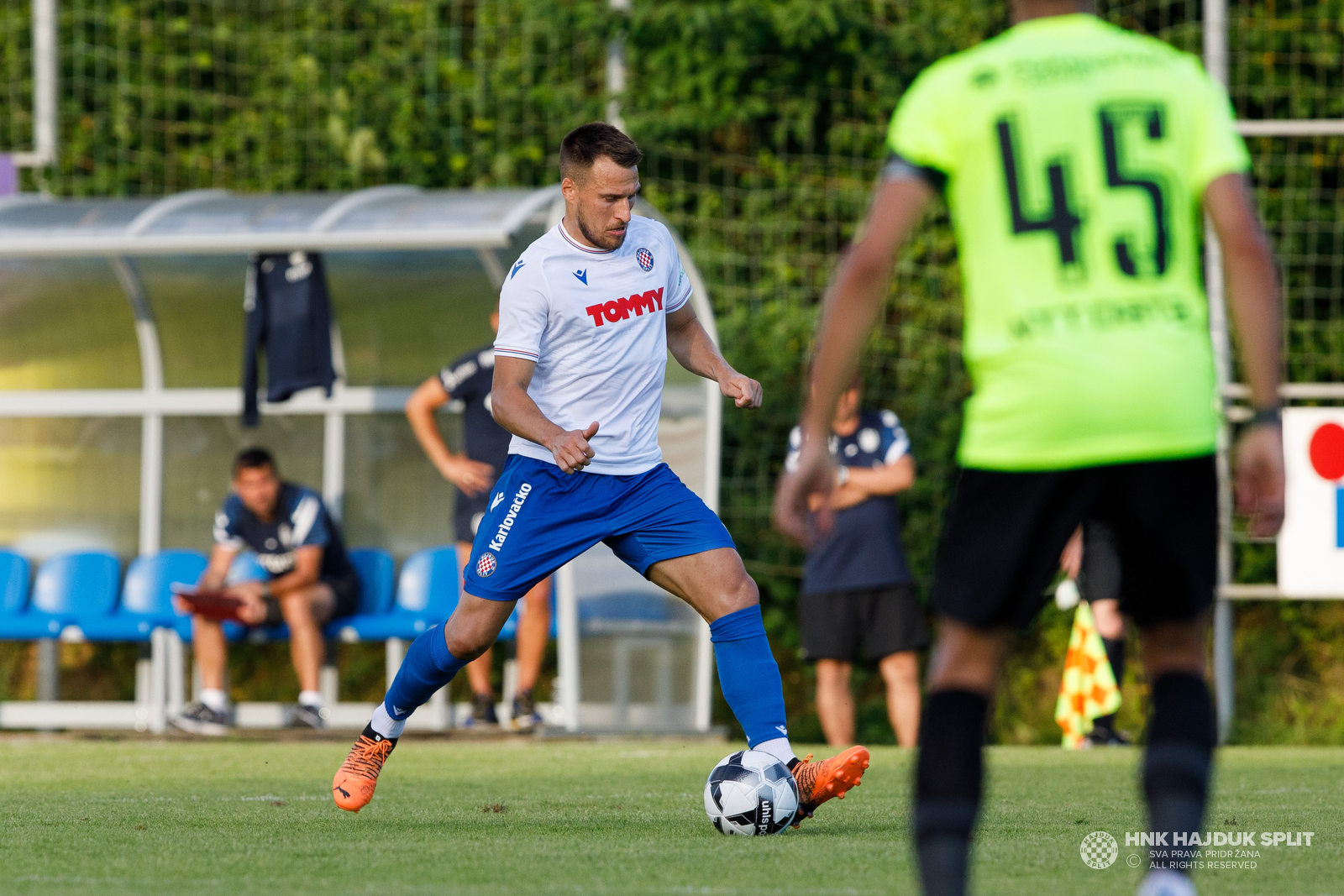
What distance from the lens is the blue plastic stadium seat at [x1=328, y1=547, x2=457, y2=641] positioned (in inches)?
409

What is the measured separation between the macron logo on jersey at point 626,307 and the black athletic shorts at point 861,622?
4236mm

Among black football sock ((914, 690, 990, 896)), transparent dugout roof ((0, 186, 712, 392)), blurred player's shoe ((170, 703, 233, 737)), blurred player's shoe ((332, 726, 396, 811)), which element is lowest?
blurred player's shoe ((170, 703, 233, 737))

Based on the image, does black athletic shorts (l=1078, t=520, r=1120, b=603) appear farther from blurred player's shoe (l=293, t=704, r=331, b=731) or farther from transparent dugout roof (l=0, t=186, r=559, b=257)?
blurred player's shoe (l=293, t=704, r=331, b=731)

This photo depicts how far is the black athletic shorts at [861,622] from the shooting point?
927 cm

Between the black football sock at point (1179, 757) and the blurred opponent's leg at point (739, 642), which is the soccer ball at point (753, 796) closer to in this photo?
the blurred opponent's leg at point (739, 642)

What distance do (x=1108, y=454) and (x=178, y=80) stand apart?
516 inches

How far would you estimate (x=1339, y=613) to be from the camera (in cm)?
1145

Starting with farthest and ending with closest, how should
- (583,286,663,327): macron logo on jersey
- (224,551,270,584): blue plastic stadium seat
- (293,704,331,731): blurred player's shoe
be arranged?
(224,551,270,584): blue plastic stadium seat → (293,704,331,731): blurred player's shoe → (583,286,663,327): macron logo on jersey

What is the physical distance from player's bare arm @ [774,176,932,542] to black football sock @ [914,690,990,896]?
410mm

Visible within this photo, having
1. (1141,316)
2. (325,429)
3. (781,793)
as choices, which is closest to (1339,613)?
(325,429)

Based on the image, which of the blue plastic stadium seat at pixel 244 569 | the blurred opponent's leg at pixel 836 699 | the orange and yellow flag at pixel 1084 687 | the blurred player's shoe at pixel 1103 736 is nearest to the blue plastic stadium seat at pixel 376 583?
the blue plastic stadium seat at pixel 244 569

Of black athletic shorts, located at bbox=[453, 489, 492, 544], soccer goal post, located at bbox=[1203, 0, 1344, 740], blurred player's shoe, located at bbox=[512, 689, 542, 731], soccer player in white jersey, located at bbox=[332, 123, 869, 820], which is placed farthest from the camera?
soccer goal post, located at bbox=[1203, 0, 1344, 740]

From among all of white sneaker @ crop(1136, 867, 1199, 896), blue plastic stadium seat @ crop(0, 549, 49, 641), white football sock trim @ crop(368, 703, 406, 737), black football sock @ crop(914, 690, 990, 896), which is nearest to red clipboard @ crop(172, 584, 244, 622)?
blue plastic stadium seat @ crop(0, 549, 49, 641)

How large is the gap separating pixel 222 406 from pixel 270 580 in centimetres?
158
